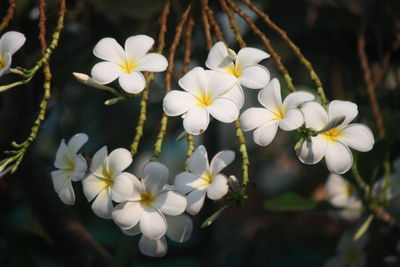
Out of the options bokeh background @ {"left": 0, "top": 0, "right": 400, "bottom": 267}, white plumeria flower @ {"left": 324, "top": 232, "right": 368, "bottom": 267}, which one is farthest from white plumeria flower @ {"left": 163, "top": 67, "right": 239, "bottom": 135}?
white plumeria flower @ {"left": 324, "top": 232, "right": 368, "bottom": 267}

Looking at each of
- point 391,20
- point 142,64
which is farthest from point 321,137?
point 391,20

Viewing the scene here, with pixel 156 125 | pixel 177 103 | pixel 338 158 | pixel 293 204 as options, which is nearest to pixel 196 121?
pixel 177 103

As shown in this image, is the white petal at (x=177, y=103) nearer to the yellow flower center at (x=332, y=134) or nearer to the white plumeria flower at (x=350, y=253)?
the yellow flower center at (x=332, y=134)

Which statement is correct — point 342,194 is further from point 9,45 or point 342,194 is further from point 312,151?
point 9,45

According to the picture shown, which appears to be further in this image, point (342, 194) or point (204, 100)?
point (342, 194)

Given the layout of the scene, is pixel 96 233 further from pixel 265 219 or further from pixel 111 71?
pixel 111 71
